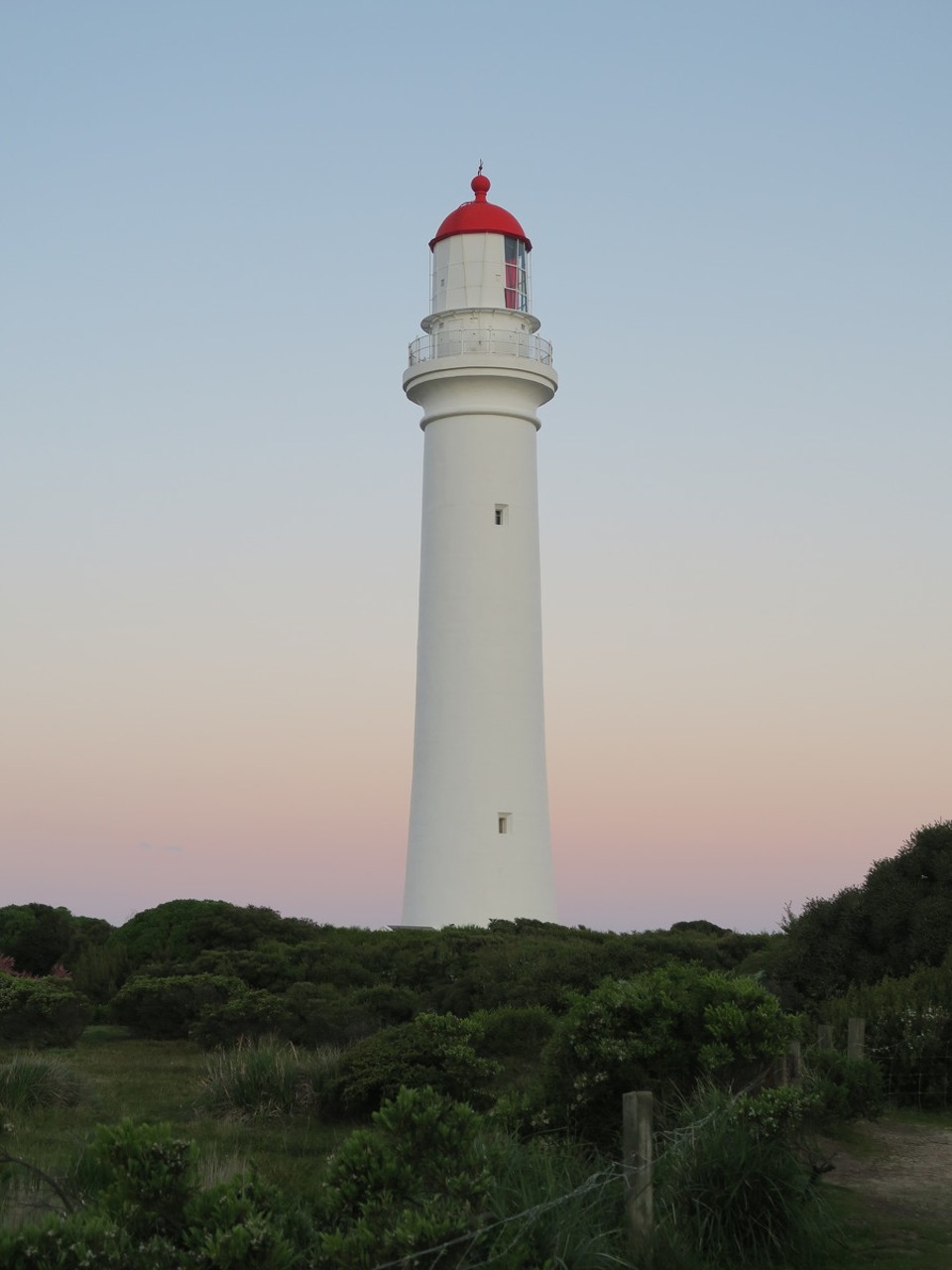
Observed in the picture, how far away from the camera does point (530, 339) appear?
97.6 ft

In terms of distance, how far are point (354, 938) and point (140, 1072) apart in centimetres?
833

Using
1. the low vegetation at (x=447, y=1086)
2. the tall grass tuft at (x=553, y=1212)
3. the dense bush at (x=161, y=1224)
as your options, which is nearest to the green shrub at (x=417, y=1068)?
the low vegetation at (x=447, y=1086)

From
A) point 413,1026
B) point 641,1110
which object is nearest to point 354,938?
point 413,1026

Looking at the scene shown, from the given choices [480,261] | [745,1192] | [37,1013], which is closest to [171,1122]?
[745,1192]

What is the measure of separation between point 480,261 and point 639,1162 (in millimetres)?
23927

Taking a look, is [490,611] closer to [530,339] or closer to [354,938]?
[530,339]

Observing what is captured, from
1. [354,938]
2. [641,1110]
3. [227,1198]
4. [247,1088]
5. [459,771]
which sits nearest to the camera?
[227,1198]

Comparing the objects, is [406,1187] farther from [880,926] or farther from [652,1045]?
[880,926]

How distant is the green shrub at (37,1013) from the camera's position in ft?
55.4

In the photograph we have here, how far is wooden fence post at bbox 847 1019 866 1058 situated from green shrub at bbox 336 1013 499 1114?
10.3 feet

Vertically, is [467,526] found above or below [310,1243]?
above

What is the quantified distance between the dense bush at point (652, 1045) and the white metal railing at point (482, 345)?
20281 millimetres

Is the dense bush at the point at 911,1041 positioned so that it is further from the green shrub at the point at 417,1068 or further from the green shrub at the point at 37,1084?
the green shrub at the point at 37,1084

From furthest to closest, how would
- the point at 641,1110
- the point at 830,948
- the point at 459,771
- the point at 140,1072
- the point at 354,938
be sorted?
the point at 459,771, the point at 354,938, the point at 830,948, the point at 140,1072, the point at 641,1110
